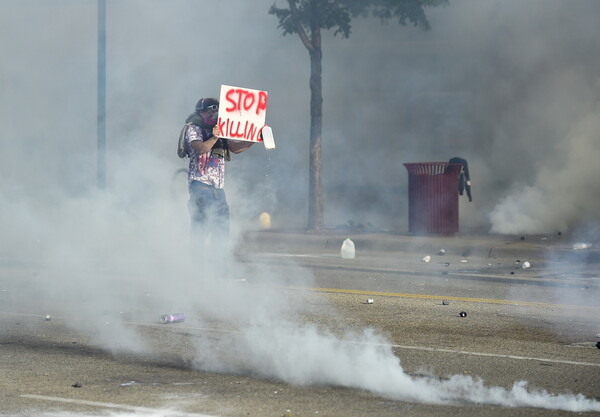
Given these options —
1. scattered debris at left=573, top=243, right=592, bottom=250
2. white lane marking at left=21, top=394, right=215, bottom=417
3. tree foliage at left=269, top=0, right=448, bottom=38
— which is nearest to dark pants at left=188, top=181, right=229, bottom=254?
white lane marking at left=21, top=394, right=215, bottom=417

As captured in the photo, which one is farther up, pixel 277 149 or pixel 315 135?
pixel 315 135

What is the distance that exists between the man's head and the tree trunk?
6.47 m

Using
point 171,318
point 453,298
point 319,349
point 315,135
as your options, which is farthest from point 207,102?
point 315,135

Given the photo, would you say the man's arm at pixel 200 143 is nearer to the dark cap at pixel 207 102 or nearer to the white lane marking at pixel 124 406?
the dark cap at pixel 207 102

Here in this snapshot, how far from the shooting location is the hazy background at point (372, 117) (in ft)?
27.2

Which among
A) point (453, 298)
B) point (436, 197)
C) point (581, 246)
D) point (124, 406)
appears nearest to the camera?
point (124, 406)

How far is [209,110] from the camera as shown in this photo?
827 cm

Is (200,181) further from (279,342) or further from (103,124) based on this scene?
(279,342)

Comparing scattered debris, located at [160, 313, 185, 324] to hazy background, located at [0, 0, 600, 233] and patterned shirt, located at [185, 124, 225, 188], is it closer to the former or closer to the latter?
patterned shirt, located at [185, 124, 225, 188]

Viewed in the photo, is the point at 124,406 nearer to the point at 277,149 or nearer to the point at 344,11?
the point at 344,11

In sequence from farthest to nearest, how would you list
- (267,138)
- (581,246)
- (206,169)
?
(581,246), (206,169), (267,138)

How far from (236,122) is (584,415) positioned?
3.89 m

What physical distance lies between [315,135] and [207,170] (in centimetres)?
691

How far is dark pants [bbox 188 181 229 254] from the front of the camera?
859 centimetres
